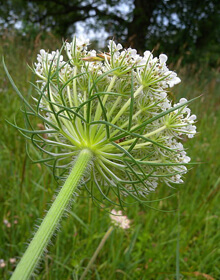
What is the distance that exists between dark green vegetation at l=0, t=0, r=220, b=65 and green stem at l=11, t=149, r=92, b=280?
11.2 metres

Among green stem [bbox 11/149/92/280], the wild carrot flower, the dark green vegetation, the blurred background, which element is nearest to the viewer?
green stem [bbox 11/149/92/280]

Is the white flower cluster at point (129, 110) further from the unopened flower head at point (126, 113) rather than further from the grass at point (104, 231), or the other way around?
the grass at point (104, 231)

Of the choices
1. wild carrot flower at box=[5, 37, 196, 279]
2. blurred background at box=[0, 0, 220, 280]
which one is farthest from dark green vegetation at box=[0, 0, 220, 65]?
wild carrot flower at box=[5, 37, 196, 279]

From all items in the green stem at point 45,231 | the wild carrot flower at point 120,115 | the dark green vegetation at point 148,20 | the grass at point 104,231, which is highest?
the dark green vegetation at point 148,20

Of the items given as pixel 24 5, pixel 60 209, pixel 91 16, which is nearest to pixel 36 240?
pixel 60 209

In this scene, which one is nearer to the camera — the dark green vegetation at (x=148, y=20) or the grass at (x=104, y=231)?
the grass at (x=104, y=231)

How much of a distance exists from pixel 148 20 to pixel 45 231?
13104 mm

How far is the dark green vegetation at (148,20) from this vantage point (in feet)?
41.1

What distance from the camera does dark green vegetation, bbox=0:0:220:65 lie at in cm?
1252

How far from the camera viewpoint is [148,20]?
12.6 m

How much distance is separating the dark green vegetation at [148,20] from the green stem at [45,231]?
36.7 ft

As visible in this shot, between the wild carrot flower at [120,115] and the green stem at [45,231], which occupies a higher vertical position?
the wild carrot flower at [120,115]

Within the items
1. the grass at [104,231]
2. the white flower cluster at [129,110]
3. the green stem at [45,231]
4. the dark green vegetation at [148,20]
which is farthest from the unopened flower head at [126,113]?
the dark green vegetation at [148,20]

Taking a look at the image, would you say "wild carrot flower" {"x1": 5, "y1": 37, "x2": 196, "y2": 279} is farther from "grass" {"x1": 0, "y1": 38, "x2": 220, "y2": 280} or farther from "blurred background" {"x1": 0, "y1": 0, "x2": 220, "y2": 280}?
"grass" {"x1": 0, "y1": 38, "x2": 220, "y2": 280}
